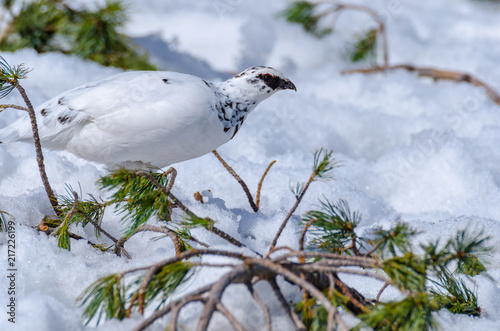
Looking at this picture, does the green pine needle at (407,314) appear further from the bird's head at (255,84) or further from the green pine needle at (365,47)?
the green pine needle at (365,47)

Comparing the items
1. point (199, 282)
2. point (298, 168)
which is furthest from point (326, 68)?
point (199, 282)

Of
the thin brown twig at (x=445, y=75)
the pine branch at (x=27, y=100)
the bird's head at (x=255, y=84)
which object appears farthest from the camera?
the thin brown twig at (x=445, y=75)

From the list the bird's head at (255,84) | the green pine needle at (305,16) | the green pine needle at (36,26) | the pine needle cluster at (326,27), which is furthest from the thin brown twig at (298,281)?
the green pine needle at (305,16)

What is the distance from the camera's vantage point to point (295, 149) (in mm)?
2484

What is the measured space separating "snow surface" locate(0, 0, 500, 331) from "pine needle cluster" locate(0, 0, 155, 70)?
250 millimetres

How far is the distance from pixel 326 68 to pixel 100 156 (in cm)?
249

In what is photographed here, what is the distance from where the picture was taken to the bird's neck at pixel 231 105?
1.63 metres

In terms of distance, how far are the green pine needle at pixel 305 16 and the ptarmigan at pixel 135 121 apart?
7.98ft

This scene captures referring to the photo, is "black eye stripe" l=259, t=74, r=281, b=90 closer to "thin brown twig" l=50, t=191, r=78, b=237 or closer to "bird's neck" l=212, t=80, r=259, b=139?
"bird's neck" l=212, t=80, r=259, b=139

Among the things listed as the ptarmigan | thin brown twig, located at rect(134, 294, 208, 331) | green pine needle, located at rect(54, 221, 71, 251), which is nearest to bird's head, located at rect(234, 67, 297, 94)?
the ptarmigan

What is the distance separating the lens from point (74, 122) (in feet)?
4.94

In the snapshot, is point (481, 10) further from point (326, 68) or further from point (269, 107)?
point (269, 107)

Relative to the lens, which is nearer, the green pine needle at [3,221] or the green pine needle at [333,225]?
the green pine needle at [333,225]

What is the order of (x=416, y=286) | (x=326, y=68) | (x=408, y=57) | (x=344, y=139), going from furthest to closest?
(x=408, y=57) < (x=326, y=68) < (x=344, y=139) < (x=416, y=286)
